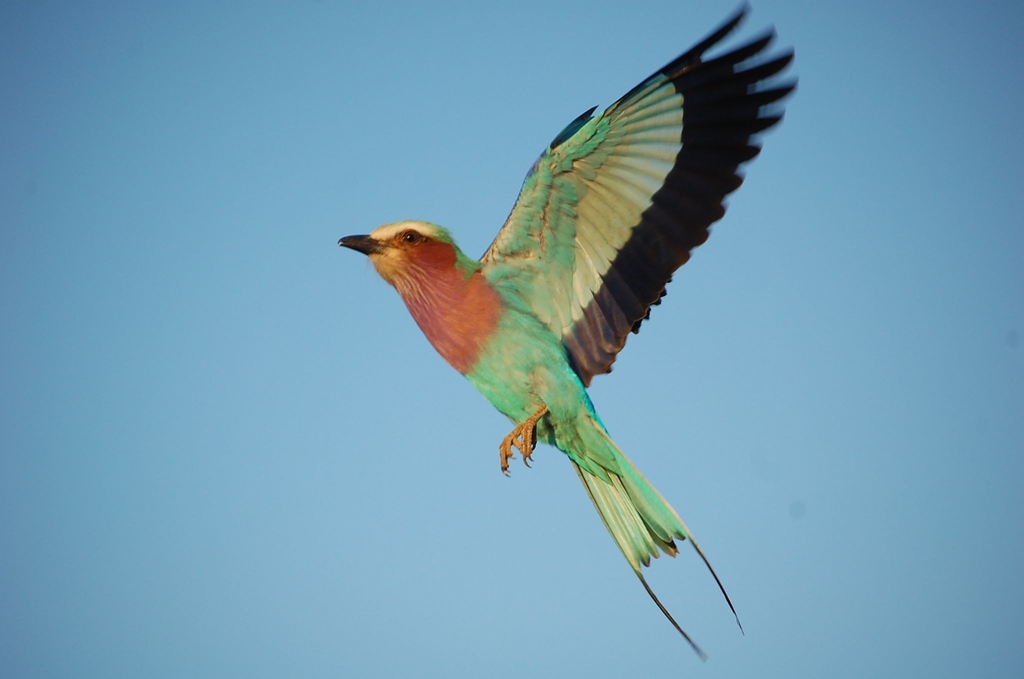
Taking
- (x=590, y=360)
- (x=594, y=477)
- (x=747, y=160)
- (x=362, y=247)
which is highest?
(x=362, y=247)

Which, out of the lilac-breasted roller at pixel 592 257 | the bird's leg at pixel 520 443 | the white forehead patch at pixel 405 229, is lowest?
the bird's leg at pixel 520 443

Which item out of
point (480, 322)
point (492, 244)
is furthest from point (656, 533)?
point (492, 244)

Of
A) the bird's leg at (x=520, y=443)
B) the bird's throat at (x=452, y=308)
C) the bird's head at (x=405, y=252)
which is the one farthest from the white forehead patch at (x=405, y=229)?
the bird's leg at (x=520, y=443)

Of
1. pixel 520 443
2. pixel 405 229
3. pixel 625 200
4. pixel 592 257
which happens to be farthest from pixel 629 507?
pixel 405 229

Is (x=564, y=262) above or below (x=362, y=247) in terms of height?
below

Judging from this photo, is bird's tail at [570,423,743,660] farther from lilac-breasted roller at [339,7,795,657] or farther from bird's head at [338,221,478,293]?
bird's head at [338,221,478,293]

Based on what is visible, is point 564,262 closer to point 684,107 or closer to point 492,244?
point 492,244

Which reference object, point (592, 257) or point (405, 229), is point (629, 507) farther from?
point (405, 229)

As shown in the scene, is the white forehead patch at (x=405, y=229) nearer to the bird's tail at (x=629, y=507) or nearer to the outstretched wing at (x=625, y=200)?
the outstretched wing at (x=625, y=200)
